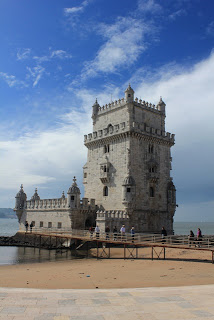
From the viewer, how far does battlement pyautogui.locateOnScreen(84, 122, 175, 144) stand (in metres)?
35.9

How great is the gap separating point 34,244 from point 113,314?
31911 millimetres

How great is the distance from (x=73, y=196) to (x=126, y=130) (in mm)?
10081

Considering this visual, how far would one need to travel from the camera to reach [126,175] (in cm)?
3453

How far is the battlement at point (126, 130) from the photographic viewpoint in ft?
118

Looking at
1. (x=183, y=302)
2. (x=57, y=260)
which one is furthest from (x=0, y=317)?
(x=57, y=260)

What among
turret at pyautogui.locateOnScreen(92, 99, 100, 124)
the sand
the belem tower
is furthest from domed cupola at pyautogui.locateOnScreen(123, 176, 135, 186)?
turret at pyautogui.locateOnScreen(92, 99, 100, 124)

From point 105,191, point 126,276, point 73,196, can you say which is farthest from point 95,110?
point 126,276

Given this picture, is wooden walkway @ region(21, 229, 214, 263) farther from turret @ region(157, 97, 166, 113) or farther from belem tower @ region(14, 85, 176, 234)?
turret @ region(157, 97, 166, 113)

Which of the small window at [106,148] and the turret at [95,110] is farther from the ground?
the turret at [95,110]

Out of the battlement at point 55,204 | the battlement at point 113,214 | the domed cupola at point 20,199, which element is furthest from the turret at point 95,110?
the domed cupola at point 20,199

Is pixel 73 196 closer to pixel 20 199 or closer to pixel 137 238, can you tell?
pixel 137 238

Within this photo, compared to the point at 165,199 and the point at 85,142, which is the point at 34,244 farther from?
the point at 165,199

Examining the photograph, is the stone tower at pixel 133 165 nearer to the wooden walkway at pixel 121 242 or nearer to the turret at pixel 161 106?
the turret at pixel 161 106

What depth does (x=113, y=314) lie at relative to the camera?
9.17 metres
